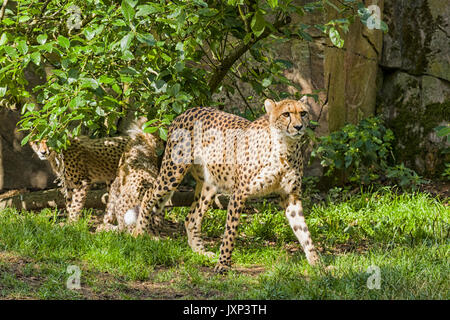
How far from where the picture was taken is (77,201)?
6.77m

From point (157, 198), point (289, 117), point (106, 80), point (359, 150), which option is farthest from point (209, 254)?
point (359, 150)

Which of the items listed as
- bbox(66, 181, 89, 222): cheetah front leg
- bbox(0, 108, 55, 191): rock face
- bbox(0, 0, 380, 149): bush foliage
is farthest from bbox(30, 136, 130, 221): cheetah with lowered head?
bbox(0, 108, 55, 191): rock face

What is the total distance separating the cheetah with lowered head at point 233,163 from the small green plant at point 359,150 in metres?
2.12

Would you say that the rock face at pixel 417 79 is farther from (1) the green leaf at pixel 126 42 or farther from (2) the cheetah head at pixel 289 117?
(1) the green leaf at pixel 126 42

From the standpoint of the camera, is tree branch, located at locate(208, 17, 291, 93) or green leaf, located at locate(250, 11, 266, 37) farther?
tree branch, located at locate(208, 17, 291, 93)

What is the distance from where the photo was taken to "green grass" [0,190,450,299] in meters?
4.38

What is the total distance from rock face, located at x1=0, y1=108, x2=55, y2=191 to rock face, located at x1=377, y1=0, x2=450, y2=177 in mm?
4586

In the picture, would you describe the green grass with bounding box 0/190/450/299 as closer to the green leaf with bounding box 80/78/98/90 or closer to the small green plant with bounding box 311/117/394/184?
the small green plant with bounding box 311/117/394/184

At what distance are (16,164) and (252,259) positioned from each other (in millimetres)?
4029

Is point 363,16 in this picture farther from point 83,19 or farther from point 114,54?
point 83,19

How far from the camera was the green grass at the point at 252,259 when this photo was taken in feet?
14.4

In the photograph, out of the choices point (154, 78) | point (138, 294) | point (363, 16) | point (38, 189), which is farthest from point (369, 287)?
point (38, 189)

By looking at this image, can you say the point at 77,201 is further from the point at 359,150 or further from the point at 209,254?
the point at 359,150

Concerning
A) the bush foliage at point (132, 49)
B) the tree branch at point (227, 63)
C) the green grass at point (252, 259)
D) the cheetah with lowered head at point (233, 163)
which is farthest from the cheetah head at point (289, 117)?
the green grass at point (252, 259)
